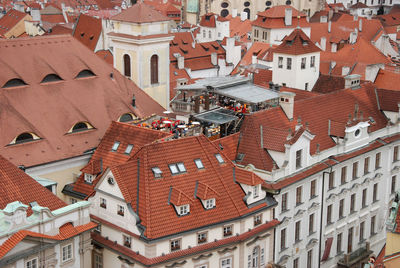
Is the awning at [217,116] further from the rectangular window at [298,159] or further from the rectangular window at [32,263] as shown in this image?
the rectangular window at [32,263]

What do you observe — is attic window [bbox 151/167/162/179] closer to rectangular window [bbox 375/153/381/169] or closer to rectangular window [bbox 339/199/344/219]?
rectangular window [bbox 339/199/344/219]

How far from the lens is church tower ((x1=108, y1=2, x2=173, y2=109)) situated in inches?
2552

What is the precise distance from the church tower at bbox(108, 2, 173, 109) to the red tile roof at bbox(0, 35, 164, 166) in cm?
380

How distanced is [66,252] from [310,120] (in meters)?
26.5

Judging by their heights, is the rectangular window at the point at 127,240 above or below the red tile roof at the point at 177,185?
below

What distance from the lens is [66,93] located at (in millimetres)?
57062

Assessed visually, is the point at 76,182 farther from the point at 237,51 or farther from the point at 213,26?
the point at 213,26

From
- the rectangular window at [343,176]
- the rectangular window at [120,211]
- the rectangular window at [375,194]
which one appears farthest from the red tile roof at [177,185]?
the rectangular window at [375,194]

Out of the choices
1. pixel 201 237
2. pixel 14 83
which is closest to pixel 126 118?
pixel 14 83

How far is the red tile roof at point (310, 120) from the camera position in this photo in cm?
5428

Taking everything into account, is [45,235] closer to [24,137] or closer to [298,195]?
[24,137]

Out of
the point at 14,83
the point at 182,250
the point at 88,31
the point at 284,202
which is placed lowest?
the point at 182,250

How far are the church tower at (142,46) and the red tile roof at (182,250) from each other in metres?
22.0

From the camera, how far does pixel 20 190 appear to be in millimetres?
44688
